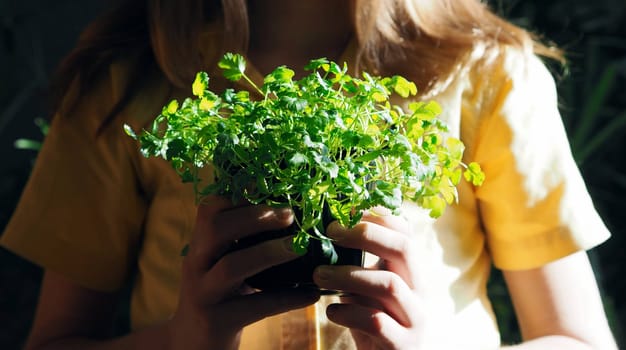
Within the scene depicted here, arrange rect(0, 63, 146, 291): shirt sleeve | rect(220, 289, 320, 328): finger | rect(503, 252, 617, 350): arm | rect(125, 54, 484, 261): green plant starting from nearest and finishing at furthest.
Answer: rect(125, 54, 484, 261): green plant < rect(220, 289, 320, 328): finger < rect(503, 252, 617, 350): arm < rect(0, 63, 146, 291): shirt sleeve

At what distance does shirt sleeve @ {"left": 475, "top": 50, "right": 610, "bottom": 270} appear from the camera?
1.15 meters

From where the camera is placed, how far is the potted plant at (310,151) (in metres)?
0.76

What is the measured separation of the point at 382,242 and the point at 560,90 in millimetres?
1349

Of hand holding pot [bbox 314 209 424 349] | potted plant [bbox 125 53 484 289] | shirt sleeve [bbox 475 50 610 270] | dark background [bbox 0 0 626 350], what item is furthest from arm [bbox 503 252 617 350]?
dark background [bbox 0 0 626 350]

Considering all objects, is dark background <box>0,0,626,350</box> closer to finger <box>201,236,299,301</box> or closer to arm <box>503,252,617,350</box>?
arm <box>503,252,617,350</box>

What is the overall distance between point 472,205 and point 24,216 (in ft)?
2.29

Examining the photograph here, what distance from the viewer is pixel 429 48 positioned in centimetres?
123

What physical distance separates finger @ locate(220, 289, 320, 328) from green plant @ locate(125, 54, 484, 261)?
8cm

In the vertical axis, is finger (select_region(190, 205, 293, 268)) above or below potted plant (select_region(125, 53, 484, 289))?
below

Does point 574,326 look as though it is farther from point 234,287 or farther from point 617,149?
point 617,149

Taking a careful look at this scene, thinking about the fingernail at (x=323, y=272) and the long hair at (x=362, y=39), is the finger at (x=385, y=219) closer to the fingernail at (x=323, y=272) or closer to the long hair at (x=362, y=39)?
the fingernail at (x=323, y=272)

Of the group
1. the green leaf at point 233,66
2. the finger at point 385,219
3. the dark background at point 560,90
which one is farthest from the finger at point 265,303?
the dark background at point 560,90

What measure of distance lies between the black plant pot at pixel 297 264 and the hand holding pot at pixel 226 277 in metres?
0.01

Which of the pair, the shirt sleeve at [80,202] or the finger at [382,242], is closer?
the finger at [382,242]
